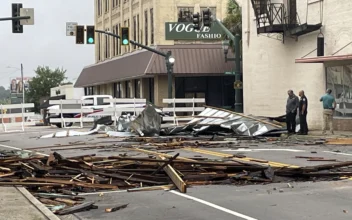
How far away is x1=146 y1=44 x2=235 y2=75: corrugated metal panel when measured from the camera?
142ft

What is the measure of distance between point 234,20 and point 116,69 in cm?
1358

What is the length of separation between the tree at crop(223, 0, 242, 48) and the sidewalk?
30793 mm

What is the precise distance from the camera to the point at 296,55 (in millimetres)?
29141

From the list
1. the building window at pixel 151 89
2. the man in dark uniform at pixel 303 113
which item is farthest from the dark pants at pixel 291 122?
the building window at pixel 151 89

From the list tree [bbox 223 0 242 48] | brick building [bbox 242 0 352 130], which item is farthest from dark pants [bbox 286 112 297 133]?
tree [bbox 223 0 242 48]

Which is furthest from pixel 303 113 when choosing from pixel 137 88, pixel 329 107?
pixel 137 88

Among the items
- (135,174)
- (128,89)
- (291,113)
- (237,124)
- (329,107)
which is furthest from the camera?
(128,89)

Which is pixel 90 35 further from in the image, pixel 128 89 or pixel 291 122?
pixel 128 89

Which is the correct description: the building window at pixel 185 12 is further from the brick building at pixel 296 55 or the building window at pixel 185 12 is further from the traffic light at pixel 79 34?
the traffic light at pixel 79 34

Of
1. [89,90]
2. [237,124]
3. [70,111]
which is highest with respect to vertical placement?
[89,90]

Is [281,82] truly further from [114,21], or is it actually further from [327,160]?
[114,21]

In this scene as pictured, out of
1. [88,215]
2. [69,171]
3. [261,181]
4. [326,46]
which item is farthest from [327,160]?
[326,46]

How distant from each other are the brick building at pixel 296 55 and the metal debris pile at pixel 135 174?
13.2 metres

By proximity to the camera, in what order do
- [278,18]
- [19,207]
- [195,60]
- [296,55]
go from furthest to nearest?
[195,60] < [278,18] < [296,55] < [19,207]
